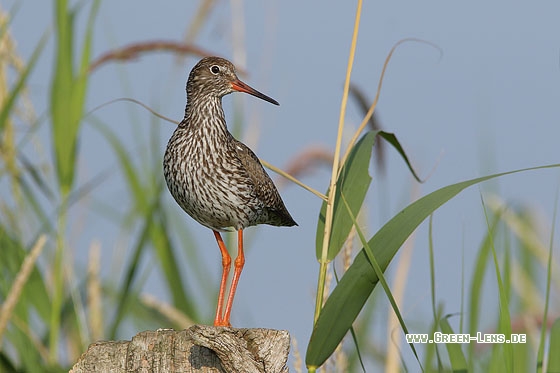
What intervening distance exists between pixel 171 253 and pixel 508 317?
316 cm

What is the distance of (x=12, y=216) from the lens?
235 inches

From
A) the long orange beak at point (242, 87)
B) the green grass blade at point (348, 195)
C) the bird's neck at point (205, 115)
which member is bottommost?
the green grass blade at point (348, 195)

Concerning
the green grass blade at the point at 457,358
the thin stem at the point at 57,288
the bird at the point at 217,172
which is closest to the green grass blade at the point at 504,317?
the green grass blade at the point at 457,358

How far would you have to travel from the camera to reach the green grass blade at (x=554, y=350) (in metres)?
3.41

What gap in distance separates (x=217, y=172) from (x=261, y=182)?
0.31m

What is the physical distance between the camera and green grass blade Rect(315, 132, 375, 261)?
3625 millimetres

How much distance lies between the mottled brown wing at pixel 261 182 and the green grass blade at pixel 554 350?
6.53 ft

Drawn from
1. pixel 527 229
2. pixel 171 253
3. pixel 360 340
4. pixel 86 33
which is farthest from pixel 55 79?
pixel 527 229

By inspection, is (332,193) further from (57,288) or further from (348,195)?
(57,288)

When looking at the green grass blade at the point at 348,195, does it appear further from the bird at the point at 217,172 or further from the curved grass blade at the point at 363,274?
the bird at the point at 217,172

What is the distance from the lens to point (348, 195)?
3713mm

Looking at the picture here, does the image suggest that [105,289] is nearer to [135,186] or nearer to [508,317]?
[135,186]

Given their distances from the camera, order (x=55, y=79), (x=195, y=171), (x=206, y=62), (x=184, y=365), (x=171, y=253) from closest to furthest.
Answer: (x=184, y=365) → (x=195, y=171) → (x=206, y=62) → (x=55, y=79) → (x=171, y=253)

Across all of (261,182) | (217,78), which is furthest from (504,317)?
(217,78)
